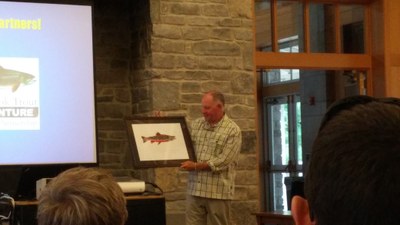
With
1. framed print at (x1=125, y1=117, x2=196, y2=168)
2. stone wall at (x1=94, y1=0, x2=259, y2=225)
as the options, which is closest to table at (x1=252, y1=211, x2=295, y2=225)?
stone wall at (x1=94, y1=0, x2=259, y2=225)

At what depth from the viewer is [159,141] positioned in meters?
4.68

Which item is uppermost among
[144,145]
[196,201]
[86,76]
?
[86,76]

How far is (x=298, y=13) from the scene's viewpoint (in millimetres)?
6992

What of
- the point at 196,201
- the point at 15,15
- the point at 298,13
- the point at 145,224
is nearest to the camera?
Result: the point at 145,224

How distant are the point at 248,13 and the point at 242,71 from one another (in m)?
0.55

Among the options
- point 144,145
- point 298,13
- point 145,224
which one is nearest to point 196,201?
point 144,145

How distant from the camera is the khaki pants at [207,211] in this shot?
213 inches

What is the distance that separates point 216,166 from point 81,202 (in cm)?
374

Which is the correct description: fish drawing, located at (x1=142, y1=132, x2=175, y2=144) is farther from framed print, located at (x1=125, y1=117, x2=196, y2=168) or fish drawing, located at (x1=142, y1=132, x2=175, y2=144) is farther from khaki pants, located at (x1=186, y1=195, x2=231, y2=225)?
khaki pants, located at (x1=186, y1=195, x2=231, y2=225)

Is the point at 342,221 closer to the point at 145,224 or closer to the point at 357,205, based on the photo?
the point at 357,205

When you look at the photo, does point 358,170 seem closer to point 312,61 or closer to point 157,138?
point 157,138

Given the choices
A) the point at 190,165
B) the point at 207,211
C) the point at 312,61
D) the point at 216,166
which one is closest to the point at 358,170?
the point at 190,165

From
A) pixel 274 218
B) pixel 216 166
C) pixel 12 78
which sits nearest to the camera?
pixel 12 78

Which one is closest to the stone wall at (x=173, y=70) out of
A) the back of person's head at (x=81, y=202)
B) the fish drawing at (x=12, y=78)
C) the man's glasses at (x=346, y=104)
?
the fish drawing at (x=12, y=78)
